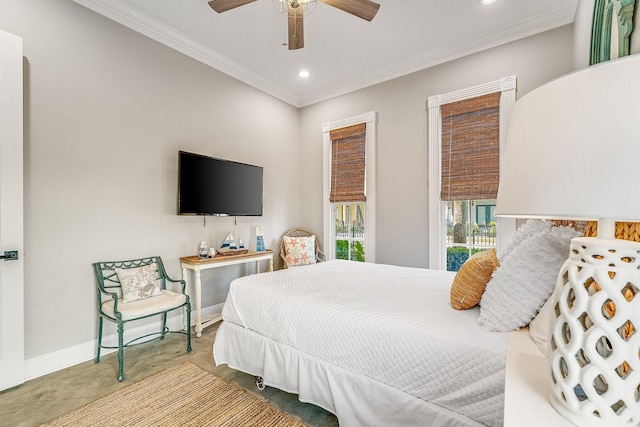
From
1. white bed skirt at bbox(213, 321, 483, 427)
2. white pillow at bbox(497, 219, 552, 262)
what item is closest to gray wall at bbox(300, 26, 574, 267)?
white pillow at bbox(497, 219, 552, 262)

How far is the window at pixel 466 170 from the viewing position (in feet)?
9.88

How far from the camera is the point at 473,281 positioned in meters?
1.53

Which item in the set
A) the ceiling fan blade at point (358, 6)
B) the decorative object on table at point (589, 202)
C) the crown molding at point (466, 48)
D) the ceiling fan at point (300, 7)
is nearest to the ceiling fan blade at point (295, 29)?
the ceiling fan at point (300, 7)

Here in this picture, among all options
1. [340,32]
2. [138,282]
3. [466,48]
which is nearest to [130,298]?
[138,282]

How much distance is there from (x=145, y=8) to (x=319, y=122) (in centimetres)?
246

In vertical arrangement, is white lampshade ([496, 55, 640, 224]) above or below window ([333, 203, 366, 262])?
above

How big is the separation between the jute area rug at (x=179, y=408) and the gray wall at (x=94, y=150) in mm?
849

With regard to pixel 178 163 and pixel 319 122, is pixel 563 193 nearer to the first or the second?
pixel 178 163

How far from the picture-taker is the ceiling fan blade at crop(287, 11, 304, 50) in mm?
2236

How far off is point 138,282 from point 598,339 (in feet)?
9.68

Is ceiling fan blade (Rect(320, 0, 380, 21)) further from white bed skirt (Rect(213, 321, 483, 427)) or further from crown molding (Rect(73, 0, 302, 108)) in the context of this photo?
white bed skirt (Rect(213, 321, 483, 427))

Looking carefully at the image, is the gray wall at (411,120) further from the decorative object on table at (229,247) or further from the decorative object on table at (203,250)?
the decorative object on table at (203,250)

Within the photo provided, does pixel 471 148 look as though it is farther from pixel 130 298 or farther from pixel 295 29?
pixel 130 298

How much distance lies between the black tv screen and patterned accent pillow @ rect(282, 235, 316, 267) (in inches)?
24.9
